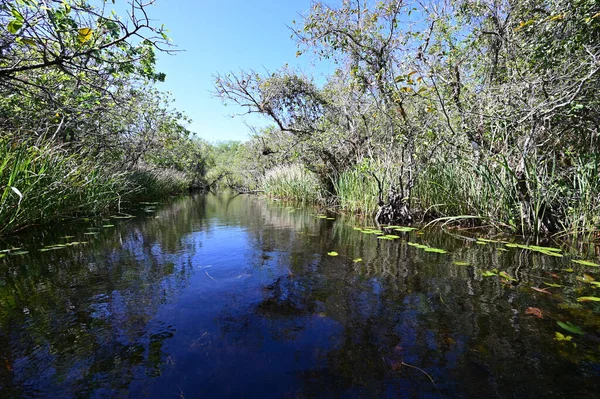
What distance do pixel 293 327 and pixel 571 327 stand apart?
1732 millimetres

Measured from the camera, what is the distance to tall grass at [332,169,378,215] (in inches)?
273

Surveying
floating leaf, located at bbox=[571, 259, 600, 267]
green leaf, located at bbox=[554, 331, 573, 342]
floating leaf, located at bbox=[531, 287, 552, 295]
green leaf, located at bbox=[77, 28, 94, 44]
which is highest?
green leaf, located at bbox=[77, 28, 94, 44]

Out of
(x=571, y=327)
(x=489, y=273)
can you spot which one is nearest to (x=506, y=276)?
(x=489, y=273)

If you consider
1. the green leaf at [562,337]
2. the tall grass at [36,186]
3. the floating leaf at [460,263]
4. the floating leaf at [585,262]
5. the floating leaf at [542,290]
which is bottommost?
the green leaf at [562,337]

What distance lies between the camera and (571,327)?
5.88 feet

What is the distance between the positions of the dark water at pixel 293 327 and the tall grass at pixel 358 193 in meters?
3.46

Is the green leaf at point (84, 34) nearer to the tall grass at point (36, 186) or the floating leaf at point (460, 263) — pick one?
the tall grass at point (36, 186)

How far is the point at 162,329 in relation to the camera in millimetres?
1854

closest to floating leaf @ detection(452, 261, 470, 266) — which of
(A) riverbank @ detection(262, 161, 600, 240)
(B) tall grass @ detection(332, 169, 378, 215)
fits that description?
(A) riverbank @ detection(262, 161, 600, 240)

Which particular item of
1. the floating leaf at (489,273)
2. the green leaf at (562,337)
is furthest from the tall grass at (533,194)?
the green leaf at (562,337)

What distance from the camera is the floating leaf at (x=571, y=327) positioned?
1744 mm

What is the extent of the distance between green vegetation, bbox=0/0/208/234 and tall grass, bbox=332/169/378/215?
508 centimetres

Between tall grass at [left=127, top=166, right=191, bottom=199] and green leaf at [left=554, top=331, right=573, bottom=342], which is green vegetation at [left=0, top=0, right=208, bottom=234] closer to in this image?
tall grass at [left=127, top=166, right=191, bottom=199]

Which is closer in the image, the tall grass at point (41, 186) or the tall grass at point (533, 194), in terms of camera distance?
the tall grass at point (41, 186)
